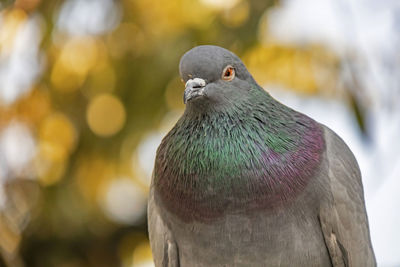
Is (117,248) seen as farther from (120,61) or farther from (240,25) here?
(240,25)

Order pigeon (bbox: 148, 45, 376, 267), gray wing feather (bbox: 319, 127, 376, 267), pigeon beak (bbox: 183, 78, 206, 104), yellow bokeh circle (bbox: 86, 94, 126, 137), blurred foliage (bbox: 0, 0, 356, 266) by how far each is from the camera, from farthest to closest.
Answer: yellow bokeh circle (bbox: 86, 94, 126, 137), blurred foliage (bbox: 0, 0, 356, 266), gray wing feather (bbox: 319, 127, 376, 267), pigeon (bbox: 148, 45, 376, 267), pigeon beak (bbox: 183, 78, 206, 104)

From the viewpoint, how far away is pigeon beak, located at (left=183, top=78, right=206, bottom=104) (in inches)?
97.3

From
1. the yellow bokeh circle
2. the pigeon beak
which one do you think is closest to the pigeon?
the pigeon beak

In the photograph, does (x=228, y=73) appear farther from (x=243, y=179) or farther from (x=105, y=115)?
(x=105, y=115)

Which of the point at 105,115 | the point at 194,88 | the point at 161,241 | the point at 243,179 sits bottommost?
the point at 161,241

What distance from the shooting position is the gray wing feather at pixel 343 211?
2.76m

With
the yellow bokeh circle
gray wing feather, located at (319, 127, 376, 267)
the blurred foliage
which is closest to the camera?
gray wing feather, located at (319, 127, 376, 267)

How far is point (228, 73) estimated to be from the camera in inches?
104

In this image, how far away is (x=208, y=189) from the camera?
2.61m

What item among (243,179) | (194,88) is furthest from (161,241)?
(194,88)

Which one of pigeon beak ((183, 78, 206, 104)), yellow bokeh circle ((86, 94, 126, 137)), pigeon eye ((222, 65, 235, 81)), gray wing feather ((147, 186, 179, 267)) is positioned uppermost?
yellow bokeh circle ((86, 94, 126, 137))

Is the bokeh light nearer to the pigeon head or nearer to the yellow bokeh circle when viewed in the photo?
the yellow bokeh circle

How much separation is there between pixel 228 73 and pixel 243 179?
46cm

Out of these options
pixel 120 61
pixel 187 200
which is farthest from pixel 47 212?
pixel 187 200
